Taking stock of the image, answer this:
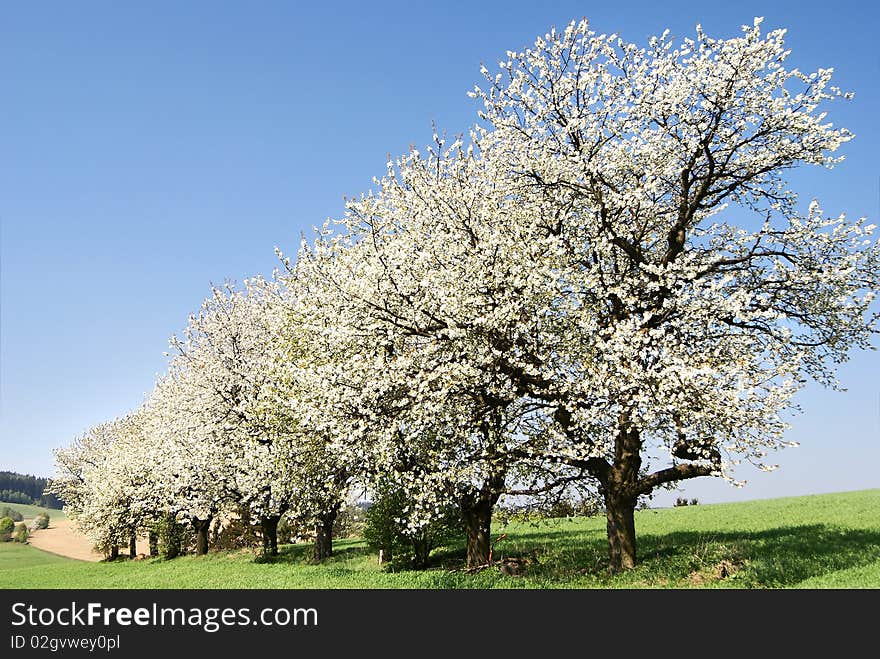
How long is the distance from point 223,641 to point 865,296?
19112mm

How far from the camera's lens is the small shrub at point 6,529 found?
87.3 m

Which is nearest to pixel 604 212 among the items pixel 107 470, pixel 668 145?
pixel 668 145

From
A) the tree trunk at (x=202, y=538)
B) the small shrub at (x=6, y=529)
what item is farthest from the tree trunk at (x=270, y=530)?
the small shrub at (x=6, y=529)

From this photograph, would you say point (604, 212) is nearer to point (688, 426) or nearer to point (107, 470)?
point (688, 426)

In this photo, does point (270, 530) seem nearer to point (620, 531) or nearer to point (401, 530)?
point (401, 530)

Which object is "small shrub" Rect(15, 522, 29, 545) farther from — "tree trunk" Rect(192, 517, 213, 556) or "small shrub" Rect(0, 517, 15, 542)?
"tree trunk" Rect(192, 517, 213, 556)

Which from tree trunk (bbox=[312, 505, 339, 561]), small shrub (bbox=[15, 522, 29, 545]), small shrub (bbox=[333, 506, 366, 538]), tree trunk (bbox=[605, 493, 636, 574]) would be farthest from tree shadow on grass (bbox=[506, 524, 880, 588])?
small shrub (bbox=[15, 522, 29, 545])

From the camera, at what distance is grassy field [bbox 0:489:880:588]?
631 inches

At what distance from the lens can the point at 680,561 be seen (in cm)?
1808

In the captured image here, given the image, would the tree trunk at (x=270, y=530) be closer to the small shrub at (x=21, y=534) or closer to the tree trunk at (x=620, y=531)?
the tree trunk at (x=620, y=531)

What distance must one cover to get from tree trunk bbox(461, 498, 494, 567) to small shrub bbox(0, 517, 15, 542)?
92760 millimetres

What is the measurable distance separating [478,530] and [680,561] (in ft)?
22.3

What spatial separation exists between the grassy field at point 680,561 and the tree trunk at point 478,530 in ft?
3.29

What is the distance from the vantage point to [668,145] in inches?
716
